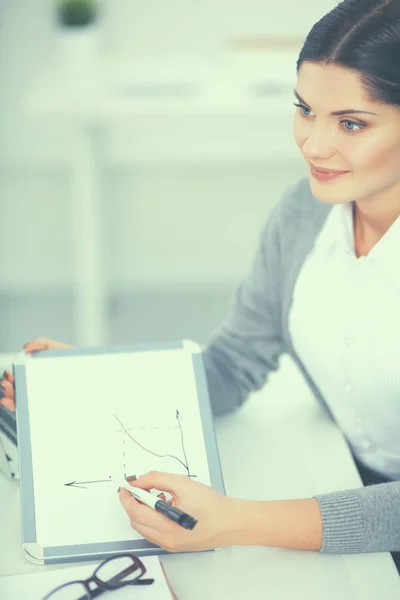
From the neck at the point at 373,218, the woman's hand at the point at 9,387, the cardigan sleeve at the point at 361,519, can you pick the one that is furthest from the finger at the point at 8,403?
the neck at the point at 373,218

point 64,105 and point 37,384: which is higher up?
point 64,105

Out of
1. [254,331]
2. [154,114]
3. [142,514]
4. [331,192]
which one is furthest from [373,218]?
[154,114]

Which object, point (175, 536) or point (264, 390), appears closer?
point (175, 536)

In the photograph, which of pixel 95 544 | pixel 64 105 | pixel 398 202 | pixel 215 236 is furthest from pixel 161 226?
pixel 95 544

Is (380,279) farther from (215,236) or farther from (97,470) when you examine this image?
(215,236)

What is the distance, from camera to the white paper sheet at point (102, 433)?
2.56 feet

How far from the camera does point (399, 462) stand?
0.97m

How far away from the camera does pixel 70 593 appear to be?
71 cm

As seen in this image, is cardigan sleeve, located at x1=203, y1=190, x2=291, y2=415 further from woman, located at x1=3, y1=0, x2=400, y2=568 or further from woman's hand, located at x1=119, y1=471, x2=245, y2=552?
woman's hand, located at x1=119, y1=471, x2=245, y2=552

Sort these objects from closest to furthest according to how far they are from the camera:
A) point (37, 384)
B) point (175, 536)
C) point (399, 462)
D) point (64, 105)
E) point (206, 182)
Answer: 1. point (175, 536)
2. point (37, 384)
3. point (399, 462)
4. point (64, 105)
5. point (206, 182)

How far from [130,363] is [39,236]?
1577 millimetres

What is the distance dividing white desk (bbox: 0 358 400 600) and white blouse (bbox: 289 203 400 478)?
0.15 feet

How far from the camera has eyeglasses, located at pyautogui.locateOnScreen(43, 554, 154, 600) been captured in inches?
27.7

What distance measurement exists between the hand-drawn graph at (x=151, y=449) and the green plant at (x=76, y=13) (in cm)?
144
